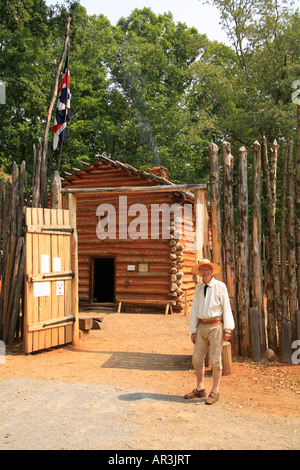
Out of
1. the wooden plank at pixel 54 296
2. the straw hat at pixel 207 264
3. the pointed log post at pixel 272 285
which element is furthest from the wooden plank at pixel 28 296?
the pointed log post at pixel 272 285

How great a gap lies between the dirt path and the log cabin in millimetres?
6131

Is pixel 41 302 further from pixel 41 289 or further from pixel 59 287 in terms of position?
pixel 59 287

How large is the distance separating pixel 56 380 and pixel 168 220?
9016 mm

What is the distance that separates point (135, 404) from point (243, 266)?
10.4 ft

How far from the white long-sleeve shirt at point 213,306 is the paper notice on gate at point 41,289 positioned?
347 cm

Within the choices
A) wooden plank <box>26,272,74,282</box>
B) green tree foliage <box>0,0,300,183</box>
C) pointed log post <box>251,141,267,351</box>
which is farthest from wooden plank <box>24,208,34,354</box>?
green tree foliage <box>0,0,300,183</box>

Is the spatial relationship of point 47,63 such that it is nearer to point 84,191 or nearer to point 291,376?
point 84,191

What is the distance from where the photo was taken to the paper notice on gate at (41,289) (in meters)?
7.88

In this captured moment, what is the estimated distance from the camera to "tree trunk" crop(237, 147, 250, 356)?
718 centimetres

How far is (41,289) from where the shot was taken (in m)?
7.98

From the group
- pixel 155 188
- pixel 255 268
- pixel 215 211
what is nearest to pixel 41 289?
pixel 155 188

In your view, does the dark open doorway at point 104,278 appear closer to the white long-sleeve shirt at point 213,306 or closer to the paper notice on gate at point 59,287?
the paper notice on gate at point 59,287
